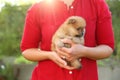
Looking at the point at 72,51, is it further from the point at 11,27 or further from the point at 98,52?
the point at 11,27

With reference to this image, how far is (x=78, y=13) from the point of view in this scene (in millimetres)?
2402

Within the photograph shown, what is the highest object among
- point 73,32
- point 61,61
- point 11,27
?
point 73,32

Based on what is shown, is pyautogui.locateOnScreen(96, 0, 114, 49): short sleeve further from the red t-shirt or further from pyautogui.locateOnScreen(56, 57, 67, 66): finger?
pyautogui.locateOnScreen(56, 57, 67, 66): finger

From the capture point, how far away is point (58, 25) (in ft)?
7.82

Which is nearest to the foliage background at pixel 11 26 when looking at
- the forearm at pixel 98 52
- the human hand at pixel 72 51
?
the forearm at pixel 98 52

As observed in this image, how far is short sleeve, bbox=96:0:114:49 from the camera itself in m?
2.45

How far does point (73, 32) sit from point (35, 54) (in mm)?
295

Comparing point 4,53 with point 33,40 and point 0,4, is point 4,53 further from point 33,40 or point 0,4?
point 33,40

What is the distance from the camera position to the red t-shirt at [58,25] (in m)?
2.39

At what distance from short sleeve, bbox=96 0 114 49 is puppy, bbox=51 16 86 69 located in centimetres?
16

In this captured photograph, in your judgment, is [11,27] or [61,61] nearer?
[61,61]

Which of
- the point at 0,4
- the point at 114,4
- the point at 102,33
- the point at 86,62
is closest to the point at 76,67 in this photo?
the point at 86,62

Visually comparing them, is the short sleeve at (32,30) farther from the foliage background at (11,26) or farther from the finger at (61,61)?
the foliage background at (11,26)

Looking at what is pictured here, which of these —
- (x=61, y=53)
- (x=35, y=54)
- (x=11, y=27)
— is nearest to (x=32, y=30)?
(x=35, y=54)
